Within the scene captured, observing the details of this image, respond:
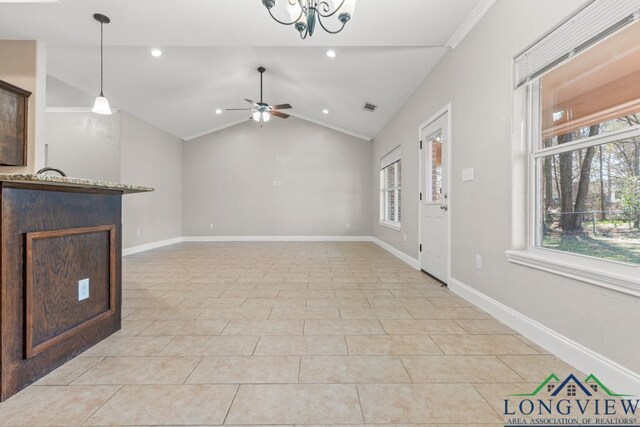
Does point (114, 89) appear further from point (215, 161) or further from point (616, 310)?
point (616, 310)

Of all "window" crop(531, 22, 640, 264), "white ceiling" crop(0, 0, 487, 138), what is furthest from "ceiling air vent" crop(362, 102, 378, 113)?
"window" crop(531, 22, 640, 264)

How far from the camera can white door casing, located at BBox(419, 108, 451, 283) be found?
3.44 m

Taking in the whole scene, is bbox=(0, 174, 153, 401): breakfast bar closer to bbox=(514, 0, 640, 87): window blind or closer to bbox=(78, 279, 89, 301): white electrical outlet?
bbox=(78, 279, 89, 301): white electrical outlet

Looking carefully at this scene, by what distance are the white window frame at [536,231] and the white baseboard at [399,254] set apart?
222 cm

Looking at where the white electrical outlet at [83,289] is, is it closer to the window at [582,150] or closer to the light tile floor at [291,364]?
the light tile floor at [291,364]

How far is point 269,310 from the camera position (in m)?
2.67

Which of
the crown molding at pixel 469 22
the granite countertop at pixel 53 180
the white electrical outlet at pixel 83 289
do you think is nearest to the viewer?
the granite countertop at pixel 53 180

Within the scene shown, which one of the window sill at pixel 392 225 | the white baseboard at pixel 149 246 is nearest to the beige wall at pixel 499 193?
the window sill at pixel 392 225

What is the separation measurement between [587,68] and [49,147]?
7565mm

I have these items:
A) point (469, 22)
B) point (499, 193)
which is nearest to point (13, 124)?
point (469, 22)

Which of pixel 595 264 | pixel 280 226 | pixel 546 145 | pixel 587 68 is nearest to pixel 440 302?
pixel 595 264

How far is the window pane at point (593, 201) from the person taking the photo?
1551 mm

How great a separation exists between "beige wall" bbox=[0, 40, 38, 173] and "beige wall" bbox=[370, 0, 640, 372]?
15.4ft

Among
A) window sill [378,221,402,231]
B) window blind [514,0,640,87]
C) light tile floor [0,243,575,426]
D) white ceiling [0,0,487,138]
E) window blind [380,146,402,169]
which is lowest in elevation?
light tile floor [0,243,575,426]
